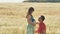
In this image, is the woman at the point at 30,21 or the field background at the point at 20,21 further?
the field background at the point at 20,21

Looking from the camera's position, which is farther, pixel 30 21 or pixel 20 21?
pixel 20 21

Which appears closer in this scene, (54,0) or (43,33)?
(43,33)

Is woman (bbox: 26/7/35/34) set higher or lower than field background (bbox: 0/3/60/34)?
higher

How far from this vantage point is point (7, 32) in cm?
1397

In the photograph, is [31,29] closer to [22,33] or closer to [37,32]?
[37,32]

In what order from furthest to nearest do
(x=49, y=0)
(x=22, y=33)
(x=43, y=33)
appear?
(x=49, y=0) → (x=22, y=33) → (x=43, y=33)

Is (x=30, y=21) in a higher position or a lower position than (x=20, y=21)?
higher

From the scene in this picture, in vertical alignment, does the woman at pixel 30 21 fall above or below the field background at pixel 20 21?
above

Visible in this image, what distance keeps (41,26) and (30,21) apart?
1.23ft

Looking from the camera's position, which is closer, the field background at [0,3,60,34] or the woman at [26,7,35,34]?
the woman at [26,7,35,34]

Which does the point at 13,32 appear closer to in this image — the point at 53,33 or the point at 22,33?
the point at 22,33

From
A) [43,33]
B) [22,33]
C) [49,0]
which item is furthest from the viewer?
[49,0]


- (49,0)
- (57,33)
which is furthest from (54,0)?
(57,33)

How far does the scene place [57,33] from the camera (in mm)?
13945
